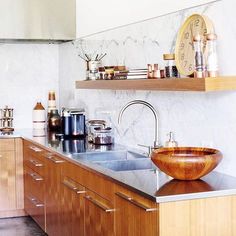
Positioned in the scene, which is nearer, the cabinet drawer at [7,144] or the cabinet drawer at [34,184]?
the cabinet drawer at [34,184]

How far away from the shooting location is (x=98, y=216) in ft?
10.6

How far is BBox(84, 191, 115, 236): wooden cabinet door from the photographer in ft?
9.98

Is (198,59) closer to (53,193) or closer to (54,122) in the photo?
(53,193)

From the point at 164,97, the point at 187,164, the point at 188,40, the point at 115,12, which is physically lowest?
the point at 187,164

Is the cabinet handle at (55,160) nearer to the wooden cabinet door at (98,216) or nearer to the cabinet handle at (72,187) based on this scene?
the cabinet handle at (72,187)

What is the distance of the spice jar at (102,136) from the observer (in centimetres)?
442

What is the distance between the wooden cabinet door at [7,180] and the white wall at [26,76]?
0.72 m

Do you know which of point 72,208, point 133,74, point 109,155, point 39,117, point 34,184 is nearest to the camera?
point 133,74

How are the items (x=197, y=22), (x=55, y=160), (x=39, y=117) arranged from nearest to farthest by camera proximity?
(x=197, y=22)
(x=55, y=160)
(x=39, y=117)

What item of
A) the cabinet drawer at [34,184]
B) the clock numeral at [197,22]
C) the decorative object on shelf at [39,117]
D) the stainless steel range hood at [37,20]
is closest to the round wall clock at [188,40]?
the clock numeral at [197,22]

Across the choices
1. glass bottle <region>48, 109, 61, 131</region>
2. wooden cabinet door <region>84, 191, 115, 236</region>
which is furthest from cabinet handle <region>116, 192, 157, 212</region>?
glass bottle <region>48, 109, 61, 131</region>

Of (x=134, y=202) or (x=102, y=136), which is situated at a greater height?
(x=102, y=136)

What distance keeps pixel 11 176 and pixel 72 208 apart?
1.66m

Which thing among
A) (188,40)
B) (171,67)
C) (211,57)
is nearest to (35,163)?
(171,67)
